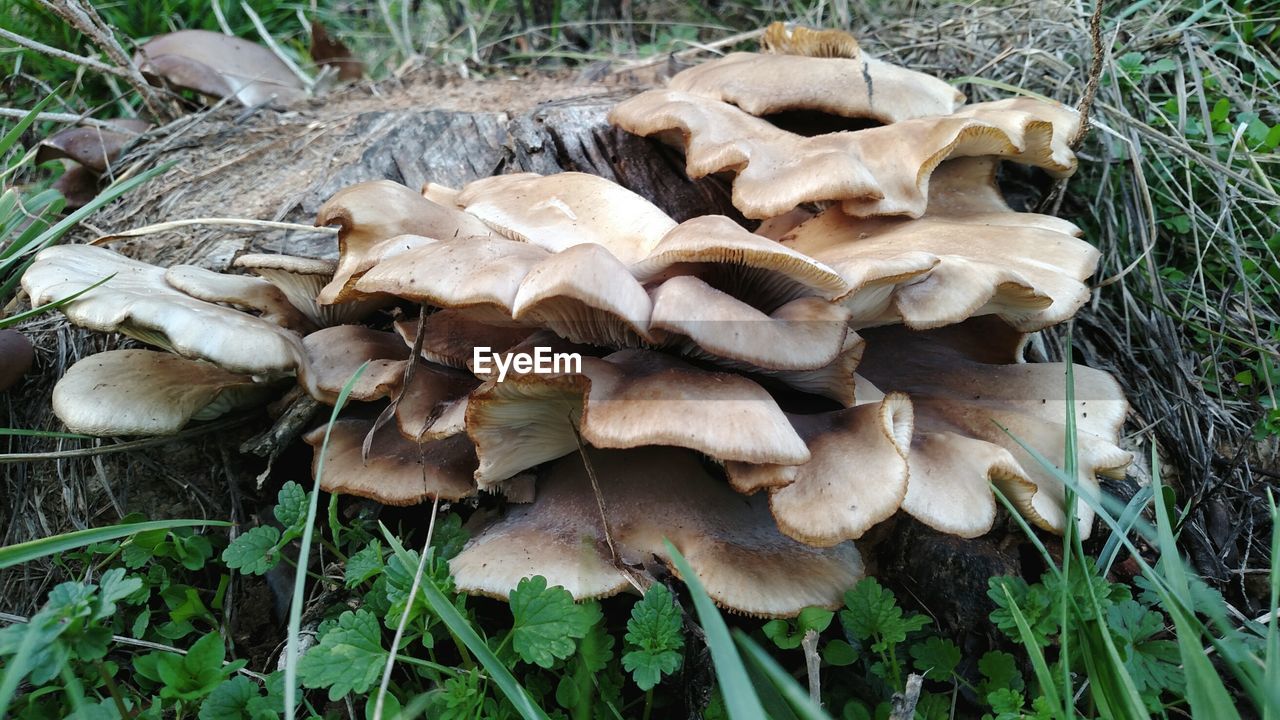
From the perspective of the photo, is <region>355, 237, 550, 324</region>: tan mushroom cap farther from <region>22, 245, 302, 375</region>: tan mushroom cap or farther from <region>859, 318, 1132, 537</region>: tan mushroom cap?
<region>859, 318, 1132, 537</region>: tan mushroom cap

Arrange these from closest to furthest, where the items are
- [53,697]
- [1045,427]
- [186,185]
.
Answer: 1. [53,697]
2. [1045,427]
3. [186,185]

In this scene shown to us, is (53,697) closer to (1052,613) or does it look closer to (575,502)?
(575,502)

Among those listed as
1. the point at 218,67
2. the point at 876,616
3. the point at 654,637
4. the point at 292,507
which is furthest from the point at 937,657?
the point at 218,67

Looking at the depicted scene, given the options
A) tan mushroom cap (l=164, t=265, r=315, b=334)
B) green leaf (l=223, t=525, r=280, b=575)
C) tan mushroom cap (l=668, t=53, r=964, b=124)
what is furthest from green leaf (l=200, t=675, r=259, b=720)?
tan mushroom cap (l=668, t=53, r=964, b=124)

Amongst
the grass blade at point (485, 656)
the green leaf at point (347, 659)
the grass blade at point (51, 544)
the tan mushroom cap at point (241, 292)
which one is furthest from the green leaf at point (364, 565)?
the tan mushroom cap at point (241, 292)

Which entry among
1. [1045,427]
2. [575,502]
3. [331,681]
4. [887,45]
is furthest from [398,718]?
[887,45]
